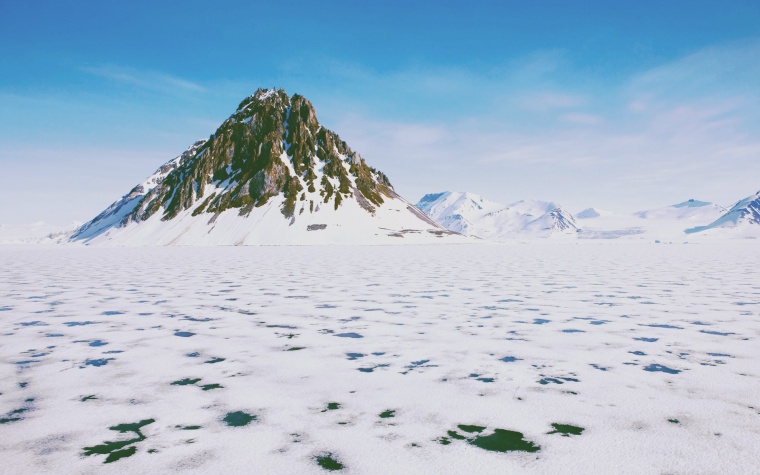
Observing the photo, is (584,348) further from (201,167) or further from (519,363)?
(201,167)

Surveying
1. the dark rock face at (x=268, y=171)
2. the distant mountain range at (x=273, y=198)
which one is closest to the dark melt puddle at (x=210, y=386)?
the distant mountain range at (x=273, y=198)

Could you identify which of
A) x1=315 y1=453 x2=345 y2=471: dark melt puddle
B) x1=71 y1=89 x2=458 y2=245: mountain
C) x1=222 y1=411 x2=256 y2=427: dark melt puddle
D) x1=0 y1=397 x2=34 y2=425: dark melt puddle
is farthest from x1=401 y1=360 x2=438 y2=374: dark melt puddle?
x1=71 y1=89 x2=458 y2=245: mountain

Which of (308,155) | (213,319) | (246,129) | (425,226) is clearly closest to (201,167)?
(246,129)

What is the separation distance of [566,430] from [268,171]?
549 feet

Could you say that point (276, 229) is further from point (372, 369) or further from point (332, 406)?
point (332, 406)

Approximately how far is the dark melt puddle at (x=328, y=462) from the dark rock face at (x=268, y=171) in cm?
14756

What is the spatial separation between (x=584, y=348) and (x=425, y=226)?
156 metres

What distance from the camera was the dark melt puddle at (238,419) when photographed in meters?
5.39

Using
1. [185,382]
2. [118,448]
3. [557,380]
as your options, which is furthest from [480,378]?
[118,448]

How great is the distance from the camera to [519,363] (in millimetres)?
7844

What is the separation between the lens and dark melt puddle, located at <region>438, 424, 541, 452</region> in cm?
467

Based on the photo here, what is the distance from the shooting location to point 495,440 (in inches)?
191

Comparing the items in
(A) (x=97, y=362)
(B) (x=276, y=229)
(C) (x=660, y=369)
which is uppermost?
(B) (x=276, y=229)

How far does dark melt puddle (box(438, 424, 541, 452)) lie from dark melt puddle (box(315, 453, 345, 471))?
1.16m
